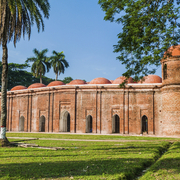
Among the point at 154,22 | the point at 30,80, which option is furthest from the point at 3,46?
the point at 30,80

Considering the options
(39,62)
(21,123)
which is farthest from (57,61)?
(21,123)

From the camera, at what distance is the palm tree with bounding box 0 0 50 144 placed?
13.5 meters

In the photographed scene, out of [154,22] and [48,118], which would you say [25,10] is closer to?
[154,22]

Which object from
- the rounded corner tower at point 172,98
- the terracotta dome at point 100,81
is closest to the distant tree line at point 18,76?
the terracotta dome at point 100,81

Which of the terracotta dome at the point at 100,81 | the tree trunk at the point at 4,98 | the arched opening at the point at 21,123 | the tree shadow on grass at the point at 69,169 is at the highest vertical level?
the terracotta dome at the point at 100,81

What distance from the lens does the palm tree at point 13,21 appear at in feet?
44.2

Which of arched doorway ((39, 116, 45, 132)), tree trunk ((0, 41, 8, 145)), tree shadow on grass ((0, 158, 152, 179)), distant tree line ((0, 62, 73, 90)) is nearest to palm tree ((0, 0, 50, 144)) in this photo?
tree trunk ((0, 41, 8, 145))

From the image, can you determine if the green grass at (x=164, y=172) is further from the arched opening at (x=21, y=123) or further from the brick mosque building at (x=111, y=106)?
the arched opening at (x=21, y=123)

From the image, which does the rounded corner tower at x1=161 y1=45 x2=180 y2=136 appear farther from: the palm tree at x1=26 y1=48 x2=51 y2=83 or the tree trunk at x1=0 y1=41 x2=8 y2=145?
the palm tree at x1=26 y1=48 x2=51 y2=83

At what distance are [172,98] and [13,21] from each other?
17939mm

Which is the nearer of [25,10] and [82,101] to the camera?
[25,10]

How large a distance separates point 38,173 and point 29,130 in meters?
28.1

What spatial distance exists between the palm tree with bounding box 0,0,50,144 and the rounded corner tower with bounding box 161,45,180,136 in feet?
49.5

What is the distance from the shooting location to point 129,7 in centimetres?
1031
